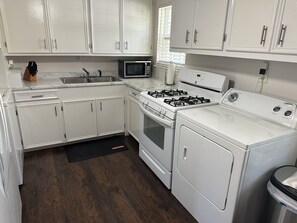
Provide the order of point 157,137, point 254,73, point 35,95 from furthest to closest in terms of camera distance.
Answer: point 35,95 → point 157,137 → point 254,73

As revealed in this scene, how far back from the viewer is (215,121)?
1.65m

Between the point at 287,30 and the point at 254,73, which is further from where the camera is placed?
the point at 254,73

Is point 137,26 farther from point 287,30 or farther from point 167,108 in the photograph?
point 287,30

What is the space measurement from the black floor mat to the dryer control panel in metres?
1.68

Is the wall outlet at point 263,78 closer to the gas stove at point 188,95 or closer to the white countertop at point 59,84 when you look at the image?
the gas stove at point 188,95

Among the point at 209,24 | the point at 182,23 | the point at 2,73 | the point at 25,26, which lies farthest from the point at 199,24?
the point at 2,73

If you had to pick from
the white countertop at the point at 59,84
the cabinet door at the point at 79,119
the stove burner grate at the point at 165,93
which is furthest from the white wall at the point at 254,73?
the cabinet door at the point at 79,119

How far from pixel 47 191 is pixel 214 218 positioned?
165cm

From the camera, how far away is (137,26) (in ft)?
10.6

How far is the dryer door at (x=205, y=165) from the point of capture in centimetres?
145

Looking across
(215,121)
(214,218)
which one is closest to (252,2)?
(215,121)

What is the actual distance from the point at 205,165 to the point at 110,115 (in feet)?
6.18

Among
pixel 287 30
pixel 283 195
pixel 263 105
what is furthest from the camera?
pixel 263 105

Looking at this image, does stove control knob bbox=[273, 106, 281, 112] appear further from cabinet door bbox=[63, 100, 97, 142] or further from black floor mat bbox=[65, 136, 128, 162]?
cabinet door bbox=[63, 100, 97, 142]
